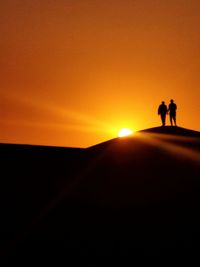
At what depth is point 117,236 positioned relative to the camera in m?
16.7

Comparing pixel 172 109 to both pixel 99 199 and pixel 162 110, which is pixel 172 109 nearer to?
pixel 162 110

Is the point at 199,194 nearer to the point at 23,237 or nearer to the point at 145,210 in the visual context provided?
the point at 145,210

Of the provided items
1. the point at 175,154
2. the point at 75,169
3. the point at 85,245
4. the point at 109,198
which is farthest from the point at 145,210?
the point at 175,154

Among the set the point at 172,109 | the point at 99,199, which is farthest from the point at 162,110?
the point at 99,199

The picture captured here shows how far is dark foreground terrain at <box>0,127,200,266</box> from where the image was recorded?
53.0 ft

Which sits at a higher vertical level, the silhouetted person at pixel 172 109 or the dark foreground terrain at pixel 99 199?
the silhouetted person at pixel 172 109

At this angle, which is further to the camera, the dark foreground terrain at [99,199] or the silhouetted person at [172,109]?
the silhouetted person at [172,109]

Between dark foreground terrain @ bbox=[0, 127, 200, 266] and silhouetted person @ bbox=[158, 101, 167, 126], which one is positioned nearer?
dark foreground terrain @ bbox=[0, 127, 200, 266]

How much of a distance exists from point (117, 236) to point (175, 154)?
11.2 meters

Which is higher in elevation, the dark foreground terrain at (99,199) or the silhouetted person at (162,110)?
the silhouetted person at (162,110)

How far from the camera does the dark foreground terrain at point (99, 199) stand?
53.0ft

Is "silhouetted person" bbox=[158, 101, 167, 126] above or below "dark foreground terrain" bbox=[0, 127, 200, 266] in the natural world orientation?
above

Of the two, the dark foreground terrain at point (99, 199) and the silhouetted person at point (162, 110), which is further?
the silhouetted person at point (162, 110)

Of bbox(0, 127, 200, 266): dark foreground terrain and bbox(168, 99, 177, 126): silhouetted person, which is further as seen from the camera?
bbox(168, 99, 177, 126): silhouetted person
